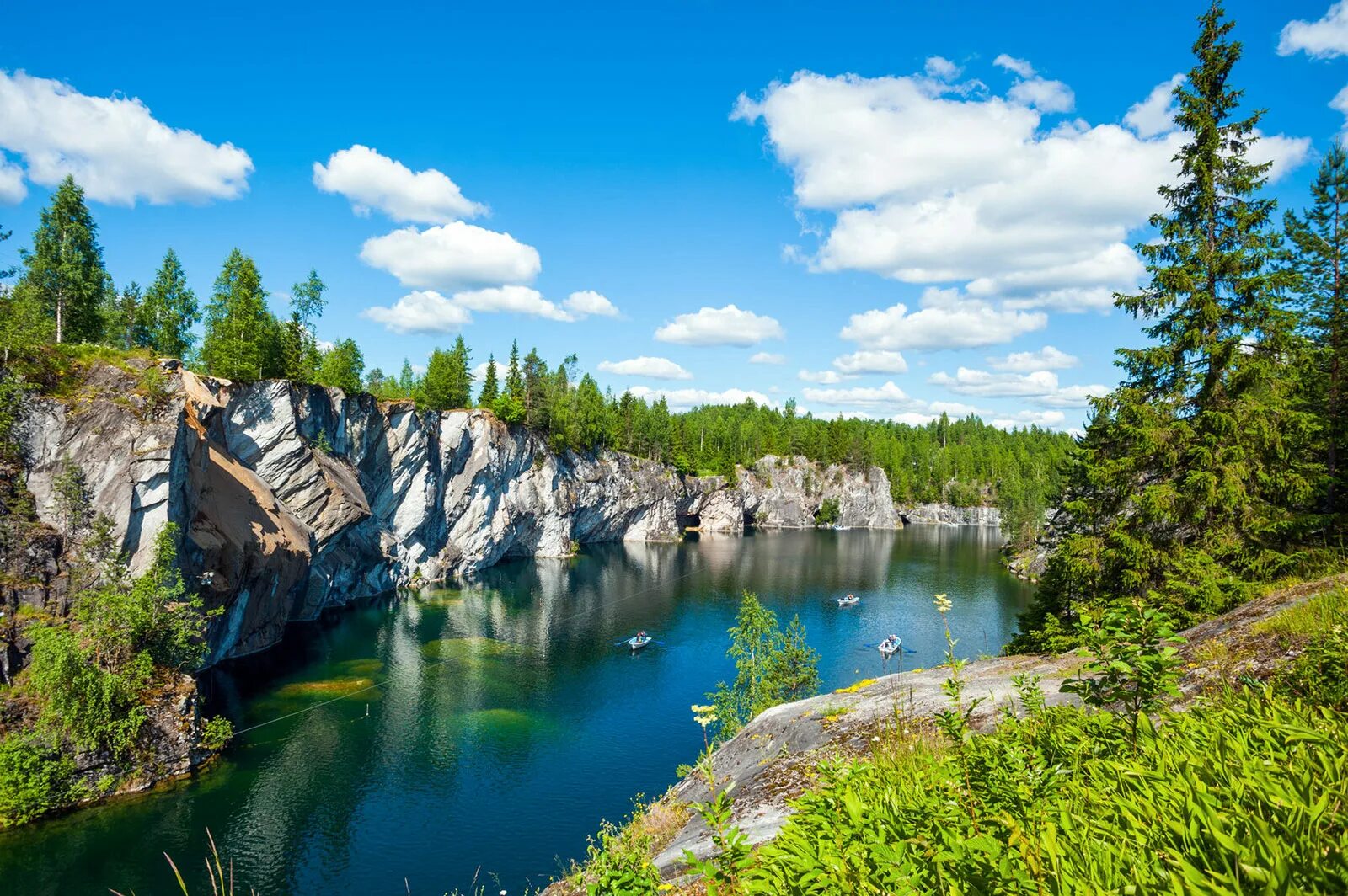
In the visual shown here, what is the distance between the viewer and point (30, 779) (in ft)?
73.8

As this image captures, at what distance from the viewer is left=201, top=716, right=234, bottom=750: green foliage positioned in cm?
2761

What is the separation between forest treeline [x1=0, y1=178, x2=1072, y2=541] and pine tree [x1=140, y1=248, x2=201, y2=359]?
0.13m

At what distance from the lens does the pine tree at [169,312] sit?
184 ft

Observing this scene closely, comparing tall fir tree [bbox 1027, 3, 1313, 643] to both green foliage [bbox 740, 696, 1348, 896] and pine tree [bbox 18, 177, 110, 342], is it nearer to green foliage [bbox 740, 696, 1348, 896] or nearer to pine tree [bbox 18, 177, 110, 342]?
green foliage [bbox 740, 696, 1348, 896]

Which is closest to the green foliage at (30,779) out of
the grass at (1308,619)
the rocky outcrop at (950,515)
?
the grass at (1308,619)

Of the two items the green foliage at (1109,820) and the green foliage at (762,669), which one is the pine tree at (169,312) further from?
the green foliage at (1109,820)

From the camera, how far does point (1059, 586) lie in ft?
67.6

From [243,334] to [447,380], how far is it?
25.5m

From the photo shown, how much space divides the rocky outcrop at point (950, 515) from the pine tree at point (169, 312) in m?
129

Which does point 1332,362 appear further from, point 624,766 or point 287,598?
point 287,598

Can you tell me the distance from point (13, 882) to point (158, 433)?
18376mm

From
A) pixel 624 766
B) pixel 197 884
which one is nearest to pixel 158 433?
pixel 197 884

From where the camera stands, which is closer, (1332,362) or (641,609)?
(1332,362)

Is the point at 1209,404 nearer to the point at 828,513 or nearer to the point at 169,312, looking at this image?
the point at 169,312
